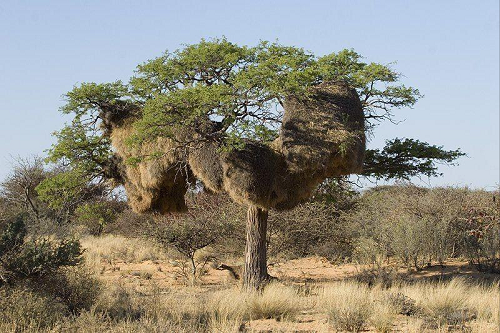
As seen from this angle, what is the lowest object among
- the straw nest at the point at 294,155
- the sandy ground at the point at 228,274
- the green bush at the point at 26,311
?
the sandy ground at the point at 228,274

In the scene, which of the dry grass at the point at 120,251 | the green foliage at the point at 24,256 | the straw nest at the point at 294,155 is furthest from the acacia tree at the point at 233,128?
the dry grass at the point at 120,251

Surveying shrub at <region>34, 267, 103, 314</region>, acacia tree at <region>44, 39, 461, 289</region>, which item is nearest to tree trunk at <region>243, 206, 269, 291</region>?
acacia tree at <region>44, 39, 461, 289</region>

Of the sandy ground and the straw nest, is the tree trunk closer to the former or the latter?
the straw nest

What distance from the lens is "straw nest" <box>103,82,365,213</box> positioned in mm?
14352

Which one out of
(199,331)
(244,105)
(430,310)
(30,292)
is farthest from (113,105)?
(430,310)

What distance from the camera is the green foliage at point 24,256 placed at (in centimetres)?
1109

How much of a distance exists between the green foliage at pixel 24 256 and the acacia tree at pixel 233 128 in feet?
11.7

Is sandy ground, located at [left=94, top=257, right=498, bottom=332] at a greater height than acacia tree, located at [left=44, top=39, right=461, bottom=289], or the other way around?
acacia tree, located at [left=44, top=39, right=461, bottom=289]

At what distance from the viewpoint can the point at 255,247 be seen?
16.3m

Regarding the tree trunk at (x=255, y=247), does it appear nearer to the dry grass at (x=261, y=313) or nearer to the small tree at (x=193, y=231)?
the dry grass at (x=261, y=313)

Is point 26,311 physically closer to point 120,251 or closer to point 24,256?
point 24,256

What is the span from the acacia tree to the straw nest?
3 centimetres

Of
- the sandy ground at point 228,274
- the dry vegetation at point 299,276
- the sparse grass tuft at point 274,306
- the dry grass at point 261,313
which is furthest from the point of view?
the sandy ground at point 228,274

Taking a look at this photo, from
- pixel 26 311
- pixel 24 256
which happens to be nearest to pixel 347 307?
pixel 26 311
